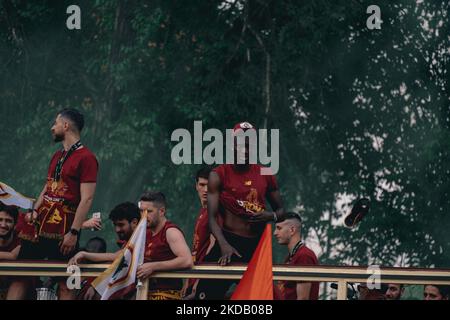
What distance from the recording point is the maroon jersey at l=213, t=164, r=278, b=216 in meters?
9.24

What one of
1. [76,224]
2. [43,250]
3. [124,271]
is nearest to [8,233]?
[43,250]

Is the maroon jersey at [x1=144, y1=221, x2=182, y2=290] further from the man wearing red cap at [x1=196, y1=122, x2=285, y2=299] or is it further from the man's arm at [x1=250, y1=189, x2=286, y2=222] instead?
the man's arm at [x1=250, y1=189, x2=286, y2=222]

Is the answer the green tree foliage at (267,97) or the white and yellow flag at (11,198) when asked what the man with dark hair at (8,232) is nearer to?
the white and yellow flag at (11,198)

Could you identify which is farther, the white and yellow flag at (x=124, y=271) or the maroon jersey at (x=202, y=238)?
the maroon jersey at (x=202, y=238)

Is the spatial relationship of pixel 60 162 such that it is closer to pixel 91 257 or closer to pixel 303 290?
pixel 91 257

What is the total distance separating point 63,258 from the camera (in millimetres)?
9141

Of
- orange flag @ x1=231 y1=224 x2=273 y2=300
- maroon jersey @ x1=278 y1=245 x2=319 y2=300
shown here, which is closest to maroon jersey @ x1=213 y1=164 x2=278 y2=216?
maroon jersey @ x1=278 y1=245 x2=319 y2=300

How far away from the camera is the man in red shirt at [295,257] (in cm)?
894

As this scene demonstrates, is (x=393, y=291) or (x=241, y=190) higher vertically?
(x=241, y=190)

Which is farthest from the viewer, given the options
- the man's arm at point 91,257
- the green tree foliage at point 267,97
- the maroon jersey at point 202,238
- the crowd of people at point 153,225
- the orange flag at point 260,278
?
the green tree foliage at point 267,97

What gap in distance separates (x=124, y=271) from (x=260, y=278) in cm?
120

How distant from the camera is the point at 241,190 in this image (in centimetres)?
924

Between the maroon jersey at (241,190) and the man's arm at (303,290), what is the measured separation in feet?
2.26

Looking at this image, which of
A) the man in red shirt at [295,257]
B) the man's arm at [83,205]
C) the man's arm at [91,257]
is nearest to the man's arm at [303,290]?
the man in red shirt at [295,257]
